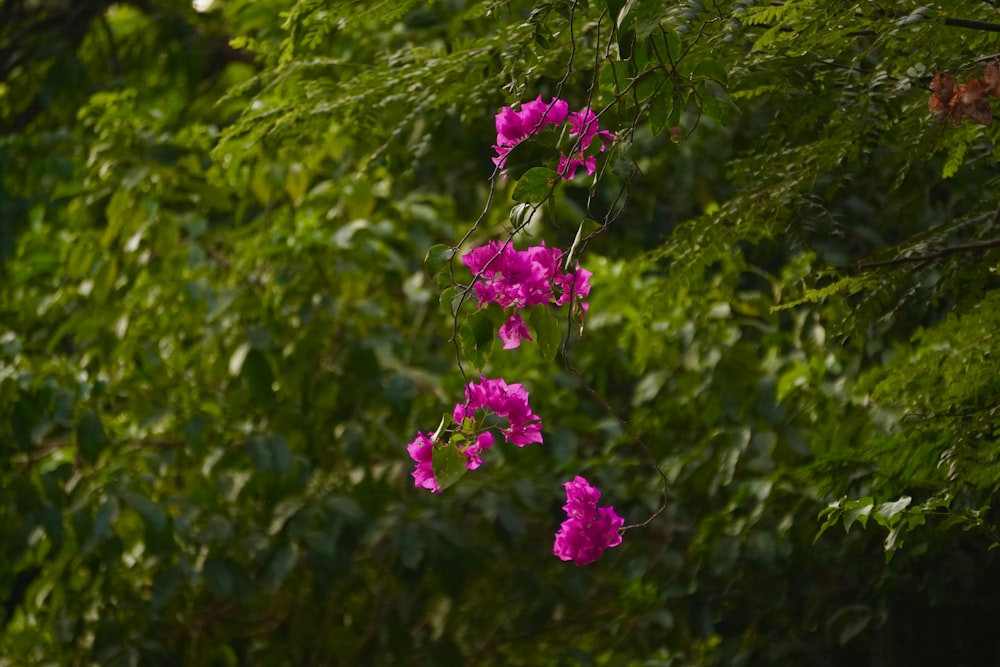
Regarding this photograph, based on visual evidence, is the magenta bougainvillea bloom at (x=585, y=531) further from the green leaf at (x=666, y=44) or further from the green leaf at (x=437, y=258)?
the green leaf at (x=666, y=44)

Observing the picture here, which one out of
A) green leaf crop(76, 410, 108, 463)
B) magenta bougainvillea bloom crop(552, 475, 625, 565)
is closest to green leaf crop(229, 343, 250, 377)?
green leaf crop(76, 410, 108, 463)

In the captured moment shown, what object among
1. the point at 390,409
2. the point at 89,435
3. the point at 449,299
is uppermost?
the point at 449,299

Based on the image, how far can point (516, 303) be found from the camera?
143cm

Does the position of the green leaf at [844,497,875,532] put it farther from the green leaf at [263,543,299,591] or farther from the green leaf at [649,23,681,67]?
the green leaf at [263,543,299,591]

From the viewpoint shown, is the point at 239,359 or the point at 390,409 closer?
the point at 239,359

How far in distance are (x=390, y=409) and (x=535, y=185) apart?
6.27 ft

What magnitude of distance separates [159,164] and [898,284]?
187cm

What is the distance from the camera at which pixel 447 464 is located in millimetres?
1402

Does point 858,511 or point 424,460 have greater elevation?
point 424,460

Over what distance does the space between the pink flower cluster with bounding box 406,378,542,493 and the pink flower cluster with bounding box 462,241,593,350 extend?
0.06 m

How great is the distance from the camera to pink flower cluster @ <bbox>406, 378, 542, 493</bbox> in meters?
1.45

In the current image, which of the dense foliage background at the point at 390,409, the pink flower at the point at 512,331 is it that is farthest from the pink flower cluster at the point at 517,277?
the dense foliage background at the point at 390,409

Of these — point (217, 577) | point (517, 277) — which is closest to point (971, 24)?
point (517, 277)

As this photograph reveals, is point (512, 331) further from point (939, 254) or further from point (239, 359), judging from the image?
point (239, 359)
